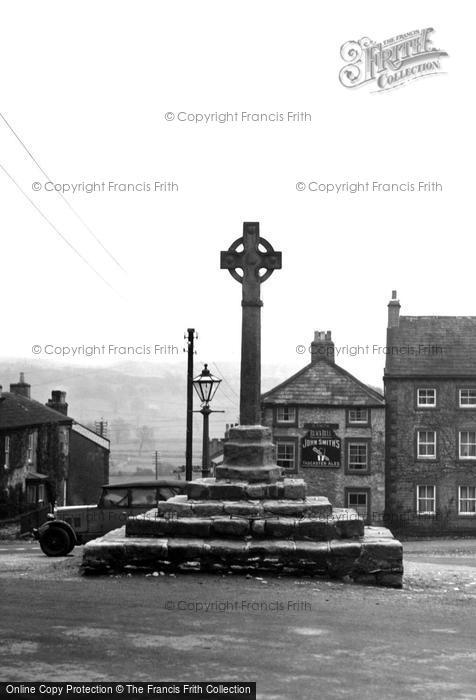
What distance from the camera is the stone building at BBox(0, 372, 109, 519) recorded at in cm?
3872

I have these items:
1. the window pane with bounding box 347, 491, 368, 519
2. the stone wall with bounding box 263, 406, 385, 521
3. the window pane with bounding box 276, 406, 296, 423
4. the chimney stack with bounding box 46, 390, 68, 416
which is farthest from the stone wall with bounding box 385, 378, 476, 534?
the chimney stack with bounding box 46, 390, 68, 416

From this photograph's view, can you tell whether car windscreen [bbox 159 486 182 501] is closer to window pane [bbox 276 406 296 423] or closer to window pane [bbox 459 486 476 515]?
window pane [bbox 276 406 296 423]

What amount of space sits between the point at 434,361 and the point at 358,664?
35.0m

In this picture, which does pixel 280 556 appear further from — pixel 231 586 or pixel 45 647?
pixel 45 647

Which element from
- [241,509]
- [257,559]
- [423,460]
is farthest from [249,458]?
[423,460]

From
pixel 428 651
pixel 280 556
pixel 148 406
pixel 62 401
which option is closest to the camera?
pixel 428 651

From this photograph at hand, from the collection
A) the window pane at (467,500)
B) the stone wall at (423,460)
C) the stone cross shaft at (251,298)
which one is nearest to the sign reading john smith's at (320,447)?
the stone wall at (423,460)

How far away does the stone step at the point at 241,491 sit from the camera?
34.7 feet

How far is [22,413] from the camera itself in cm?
4069

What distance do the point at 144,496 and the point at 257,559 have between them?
28.0 feet

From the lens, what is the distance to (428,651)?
6336 mm

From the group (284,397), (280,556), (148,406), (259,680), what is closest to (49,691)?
(259,680)

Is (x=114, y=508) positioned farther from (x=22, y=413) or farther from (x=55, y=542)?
(x=22, y=413)

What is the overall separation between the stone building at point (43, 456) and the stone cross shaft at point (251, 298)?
23217 mm
